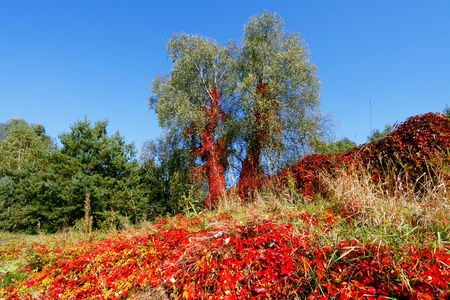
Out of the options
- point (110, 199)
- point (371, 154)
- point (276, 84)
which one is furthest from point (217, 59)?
point (371, 154)

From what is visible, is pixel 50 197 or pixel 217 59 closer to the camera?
pixel 50 197

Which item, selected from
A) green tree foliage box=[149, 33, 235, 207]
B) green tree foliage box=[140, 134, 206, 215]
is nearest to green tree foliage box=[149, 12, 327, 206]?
green tree foliage box=[149, 33, 235, 207]

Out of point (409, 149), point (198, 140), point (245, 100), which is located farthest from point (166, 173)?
point (409, 149)

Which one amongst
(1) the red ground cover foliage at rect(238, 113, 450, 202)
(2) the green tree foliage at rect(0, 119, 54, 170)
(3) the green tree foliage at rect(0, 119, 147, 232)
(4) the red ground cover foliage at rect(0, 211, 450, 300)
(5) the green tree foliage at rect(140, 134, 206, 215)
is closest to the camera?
(4) the red ground cover foliage at rect(0, 211, 450, 300)

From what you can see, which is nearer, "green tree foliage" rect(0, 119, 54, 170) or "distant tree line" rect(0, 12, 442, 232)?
"distant tree line" rect(0, 12, 442, 232)

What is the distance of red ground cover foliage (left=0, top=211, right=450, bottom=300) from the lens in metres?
1.82

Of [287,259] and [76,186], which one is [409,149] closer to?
[287,259]

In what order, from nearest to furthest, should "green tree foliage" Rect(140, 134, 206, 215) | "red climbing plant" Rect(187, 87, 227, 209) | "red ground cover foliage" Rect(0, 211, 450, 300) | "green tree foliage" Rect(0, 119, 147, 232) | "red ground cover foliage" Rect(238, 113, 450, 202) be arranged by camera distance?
1. "red ground cover foliage" Rect(0, 211, 450, 300)
2. "red ground cover foliage" Rect(238, 113, 450, 202)
3. "green tree foliage" Rect(0, 119, 147, 232)
4. "red climbing plant" Rect(187, 87, 227, 209)
5. "green tree foliage" Rect(140, 134, 206, 215)

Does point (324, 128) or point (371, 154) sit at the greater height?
point (324, 128)

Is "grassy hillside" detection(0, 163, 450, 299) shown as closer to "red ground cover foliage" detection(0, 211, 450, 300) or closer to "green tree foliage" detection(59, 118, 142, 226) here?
"red ground cover foliage" detection(0, 211, 450, 300)

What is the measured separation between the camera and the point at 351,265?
6.67 feet

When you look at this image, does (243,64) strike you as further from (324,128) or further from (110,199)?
(110,199)

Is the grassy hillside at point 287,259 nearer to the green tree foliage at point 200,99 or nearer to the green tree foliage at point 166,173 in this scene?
the green tree foliage at point 200,99

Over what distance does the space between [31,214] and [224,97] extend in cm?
1148
